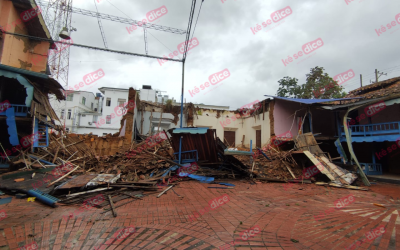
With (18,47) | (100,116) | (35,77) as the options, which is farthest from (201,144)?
(100,116)

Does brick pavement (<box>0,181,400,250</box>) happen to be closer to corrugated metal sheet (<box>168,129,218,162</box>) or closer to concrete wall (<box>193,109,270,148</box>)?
corrugated metal sheet (<box>168,129,218,162</box>)

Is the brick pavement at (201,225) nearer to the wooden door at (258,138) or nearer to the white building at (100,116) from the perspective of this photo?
the wooden door at (258,138)

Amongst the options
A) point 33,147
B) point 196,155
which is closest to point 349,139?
point 196,155

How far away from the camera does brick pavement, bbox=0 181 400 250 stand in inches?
113

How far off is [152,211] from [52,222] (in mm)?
1856

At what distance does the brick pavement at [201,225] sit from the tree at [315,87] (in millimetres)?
18891

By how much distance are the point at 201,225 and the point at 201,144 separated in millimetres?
5325

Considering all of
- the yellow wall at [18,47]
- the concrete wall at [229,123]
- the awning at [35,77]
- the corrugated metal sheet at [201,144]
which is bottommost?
the corrugated metal sheet at [201,144]

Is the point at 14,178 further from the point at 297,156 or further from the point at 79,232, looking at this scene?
the point at 297,156

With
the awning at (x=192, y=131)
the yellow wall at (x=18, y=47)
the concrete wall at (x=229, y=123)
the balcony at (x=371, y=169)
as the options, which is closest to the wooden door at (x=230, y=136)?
the concrete wall at (x=229, y=123)

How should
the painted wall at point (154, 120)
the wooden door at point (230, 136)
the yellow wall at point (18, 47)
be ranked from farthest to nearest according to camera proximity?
the wooden door at point (230, 136) < the painted wall at point (154, 120) < the yellow wall at point (18, 47)

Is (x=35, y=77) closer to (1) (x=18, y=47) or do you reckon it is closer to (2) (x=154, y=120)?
(1) (x=18, y=47)

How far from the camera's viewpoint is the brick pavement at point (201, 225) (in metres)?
2.86

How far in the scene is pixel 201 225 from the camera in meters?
3.51
